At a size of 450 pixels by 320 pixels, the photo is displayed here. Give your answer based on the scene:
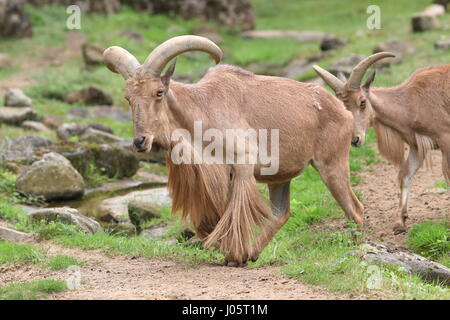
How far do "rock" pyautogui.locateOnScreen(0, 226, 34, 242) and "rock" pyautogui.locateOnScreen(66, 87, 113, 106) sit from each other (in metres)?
8.52

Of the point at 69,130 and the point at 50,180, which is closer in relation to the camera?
the point at 50,180

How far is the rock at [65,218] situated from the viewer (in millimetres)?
9922

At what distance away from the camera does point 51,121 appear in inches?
636

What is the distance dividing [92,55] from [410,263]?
14348mm

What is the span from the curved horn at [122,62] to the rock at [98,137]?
265 inches

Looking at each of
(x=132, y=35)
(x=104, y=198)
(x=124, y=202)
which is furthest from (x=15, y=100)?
(x=132, y=35)

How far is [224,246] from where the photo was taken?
25.9 feet

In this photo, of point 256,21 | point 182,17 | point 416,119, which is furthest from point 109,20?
point 416,119

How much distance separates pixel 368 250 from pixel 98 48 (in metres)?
14.5

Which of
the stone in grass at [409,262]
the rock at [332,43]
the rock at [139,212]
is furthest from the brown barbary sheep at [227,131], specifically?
the rock at [332,43]

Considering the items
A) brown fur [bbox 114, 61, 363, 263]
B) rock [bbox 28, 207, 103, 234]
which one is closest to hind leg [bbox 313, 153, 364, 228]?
brown fur [bbox 114, 61, 363, 263]

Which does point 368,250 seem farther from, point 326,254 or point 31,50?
point 31,50

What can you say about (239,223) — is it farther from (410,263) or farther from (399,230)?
(399,230)

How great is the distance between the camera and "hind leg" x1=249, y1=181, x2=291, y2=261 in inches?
323
